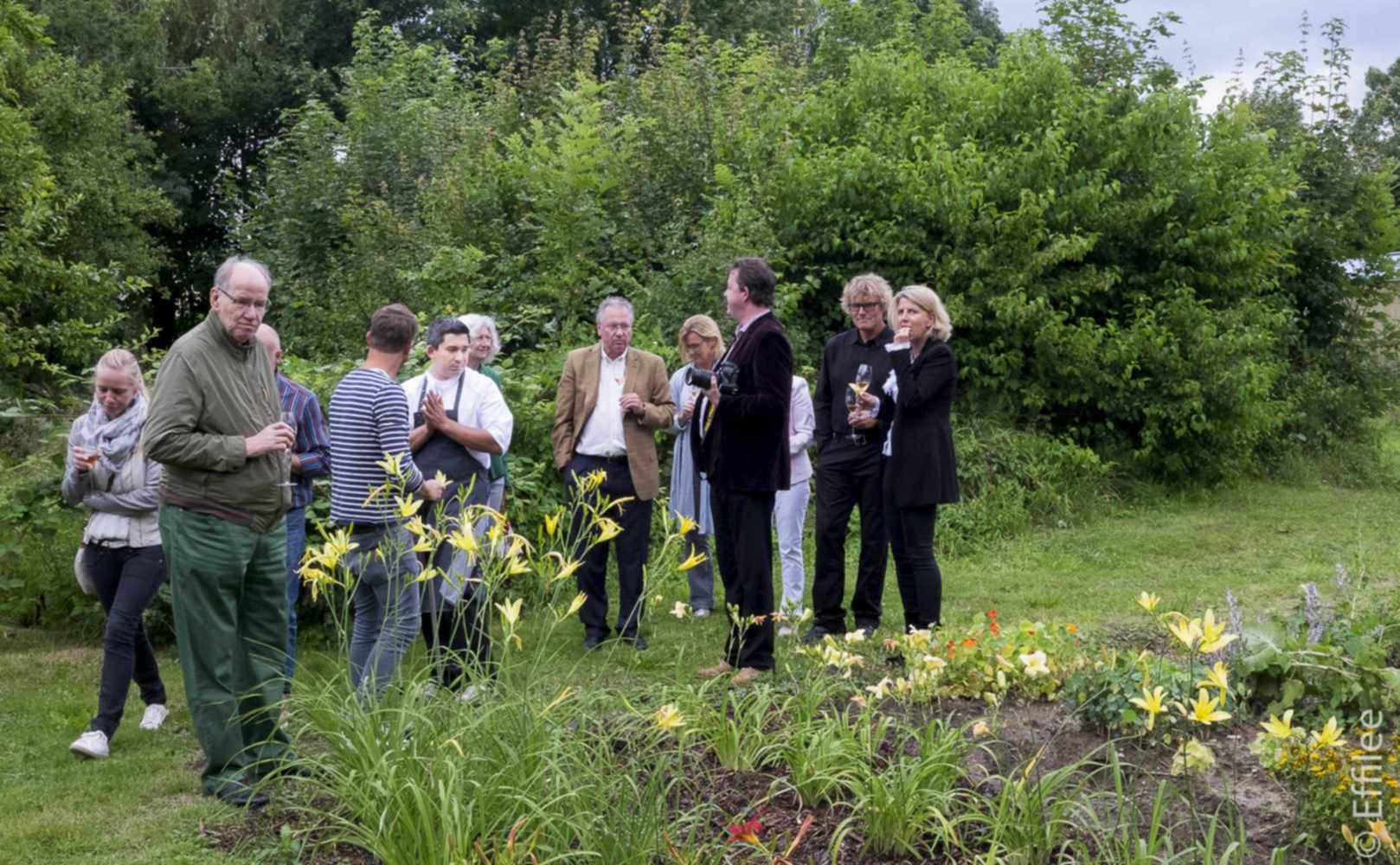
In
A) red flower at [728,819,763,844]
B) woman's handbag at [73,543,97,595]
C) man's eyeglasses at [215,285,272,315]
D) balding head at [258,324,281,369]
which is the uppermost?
man's eyeglasses at [215,285,272,315]

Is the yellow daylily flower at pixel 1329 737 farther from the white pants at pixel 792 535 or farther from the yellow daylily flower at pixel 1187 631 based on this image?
the white pants at pixel 792 535

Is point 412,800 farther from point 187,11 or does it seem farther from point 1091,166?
point 187,11

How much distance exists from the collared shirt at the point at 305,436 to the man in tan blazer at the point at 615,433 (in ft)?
5.01

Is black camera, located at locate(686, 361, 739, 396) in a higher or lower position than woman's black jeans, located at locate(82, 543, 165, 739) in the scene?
higher

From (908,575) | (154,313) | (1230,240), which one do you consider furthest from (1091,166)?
(154,313)

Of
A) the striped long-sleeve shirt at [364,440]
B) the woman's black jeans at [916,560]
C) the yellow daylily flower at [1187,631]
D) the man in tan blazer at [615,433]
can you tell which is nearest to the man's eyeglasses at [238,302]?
the striped long-sleeve shirt at [364,440]

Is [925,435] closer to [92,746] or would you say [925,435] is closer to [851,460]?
[851,460]

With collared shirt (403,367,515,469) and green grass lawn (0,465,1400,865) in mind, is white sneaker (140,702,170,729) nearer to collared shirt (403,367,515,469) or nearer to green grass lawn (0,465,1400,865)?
green grass lawn (0,465,1400,865)

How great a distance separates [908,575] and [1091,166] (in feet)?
27.7

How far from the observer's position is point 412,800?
3.74m

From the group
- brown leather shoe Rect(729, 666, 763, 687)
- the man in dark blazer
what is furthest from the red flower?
the man in dark blazer

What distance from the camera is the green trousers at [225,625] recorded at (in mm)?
4562

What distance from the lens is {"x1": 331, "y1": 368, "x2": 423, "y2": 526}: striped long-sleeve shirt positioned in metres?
5.43

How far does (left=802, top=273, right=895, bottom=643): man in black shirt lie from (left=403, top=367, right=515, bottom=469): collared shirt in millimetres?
1886
